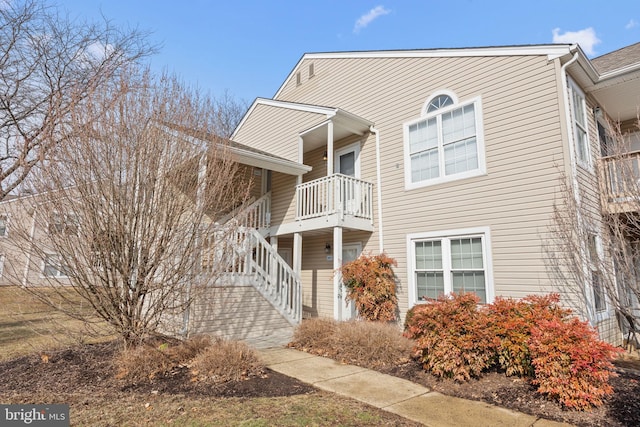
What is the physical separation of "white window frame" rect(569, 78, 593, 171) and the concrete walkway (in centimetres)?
527

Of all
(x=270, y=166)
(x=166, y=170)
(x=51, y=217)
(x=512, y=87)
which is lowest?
(x=51, y=217)

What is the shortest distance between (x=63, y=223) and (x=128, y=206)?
2.71 ft

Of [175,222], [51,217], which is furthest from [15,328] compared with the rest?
[175,222]

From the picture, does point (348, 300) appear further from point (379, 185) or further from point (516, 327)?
point (516, 327)

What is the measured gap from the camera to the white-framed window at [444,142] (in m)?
7.88

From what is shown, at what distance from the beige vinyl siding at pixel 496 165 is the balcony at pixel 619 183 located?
973 mm

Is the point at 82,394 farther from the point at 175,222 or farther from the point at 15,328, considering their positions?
the point at 15,328

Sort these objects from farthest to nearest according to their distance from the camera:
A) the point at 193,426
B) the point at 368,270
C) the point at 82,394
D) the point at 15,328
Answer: the point at 15,328 → the point at 368,270 → the point at 82,394 → the point at 193,426

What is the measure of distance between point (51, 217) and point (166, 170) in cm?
161

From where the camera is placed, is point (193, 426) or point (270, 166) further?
point (270, 166)

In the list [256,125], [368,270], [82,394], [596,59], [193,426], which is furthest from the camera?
[256,125]

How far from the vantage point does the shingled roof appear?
302 inches

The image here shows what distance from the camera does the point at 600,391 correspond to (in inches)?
156

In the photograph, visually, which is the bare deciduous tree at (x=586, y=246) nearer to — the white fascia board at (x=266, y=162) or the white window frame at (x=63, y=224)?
the white fascia board at (x=266, y=162)
